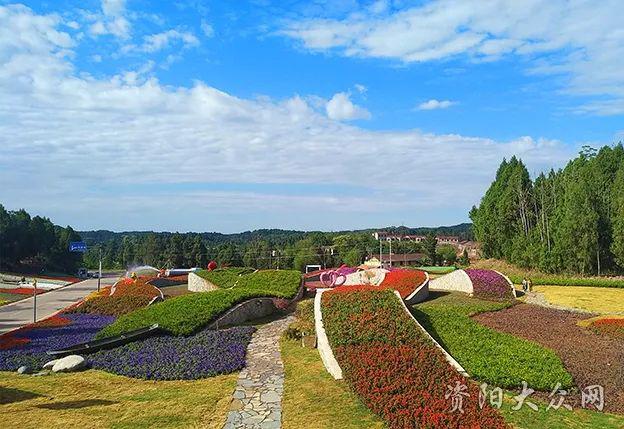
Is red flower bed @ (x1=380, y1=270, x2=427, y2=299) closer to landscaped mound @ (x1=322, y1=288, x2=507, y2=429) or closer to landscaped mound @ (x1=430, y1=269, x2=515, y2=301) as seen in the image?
landscaped mound @ (x1=430, y1=269, x2=515, y2=301)

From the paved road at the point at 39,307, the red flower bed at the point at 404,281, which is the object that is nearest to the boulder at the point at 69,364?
the paved road at the point at 39,307

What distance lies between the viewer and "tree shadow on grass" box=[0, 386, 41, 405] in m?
8.73

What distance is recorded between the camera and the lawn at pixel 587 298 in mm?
18578

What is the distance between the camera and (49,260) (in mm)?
64438

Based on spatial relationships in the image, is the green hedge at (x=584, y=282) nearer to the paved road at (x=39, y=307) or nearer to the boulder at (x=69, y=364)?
the boulder at (x=69, y=364)

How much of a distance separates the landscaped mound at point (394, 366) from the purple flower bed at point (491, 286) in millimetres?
8689

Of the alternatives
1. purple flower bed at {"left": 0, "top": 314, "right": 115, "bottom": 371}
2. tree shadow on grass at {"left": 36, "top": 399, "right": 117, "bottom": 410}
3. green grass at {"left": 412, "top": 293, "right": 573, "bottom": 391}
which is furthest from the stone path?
purple flower bed at {"left": 0, "top": 314, "right": 115, "bottom": 371}

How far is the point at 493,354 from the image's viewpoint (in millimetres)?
10836

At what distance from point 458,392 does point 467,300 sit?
12503mm

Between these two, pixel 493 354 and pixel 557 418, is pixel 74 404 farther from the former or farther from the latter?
pixel 493 354

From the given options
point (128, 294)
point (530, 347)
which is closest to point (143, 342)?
point (128, 294)

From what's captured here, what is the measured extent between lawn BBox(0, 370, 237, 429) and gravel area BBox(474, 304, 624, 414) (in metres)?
6.62

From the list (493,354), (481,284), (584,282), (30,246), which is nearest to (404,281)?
(481,284)

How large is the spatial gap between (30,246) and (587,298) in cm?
5904
